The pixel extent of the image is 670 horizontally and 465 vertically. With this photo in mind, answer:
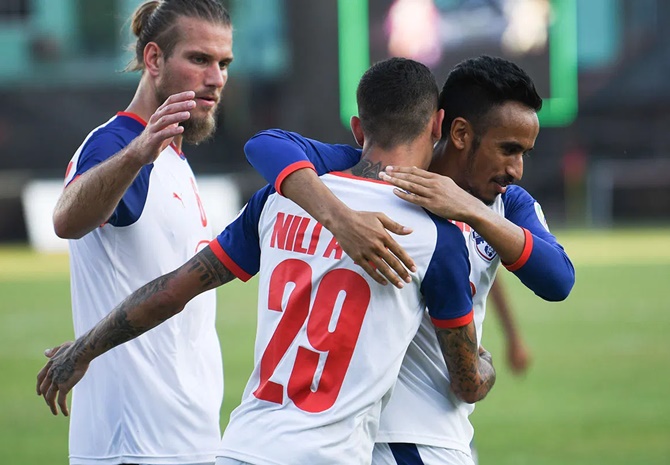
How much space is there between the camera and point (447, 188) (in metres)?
3.15

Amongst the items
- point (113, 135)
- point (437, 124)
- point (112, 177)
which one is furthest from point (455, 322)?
point (113, 135)

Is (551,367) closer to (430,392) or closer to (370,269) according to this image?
(430,392)

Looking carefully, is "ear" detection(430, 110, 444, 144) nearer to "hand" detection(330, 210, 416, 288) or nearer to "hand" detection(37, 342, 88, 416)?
"hand" detection(330, 210, 416, 288)

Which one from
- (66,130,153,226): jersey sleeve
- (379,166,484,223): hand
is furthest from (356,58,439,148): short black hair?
(66,130,153,226): jersey sleeve

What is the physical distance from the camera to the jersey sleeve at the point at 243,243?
3.42 metres

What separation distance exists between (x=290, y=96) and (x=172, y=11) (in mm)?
25982

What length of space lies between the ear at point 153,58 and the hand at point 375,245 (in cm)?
159

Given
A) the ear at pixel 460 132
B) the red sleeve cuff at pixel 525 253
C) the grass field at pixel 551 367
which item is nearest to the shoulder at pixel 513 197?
the ear at pixel 460 132

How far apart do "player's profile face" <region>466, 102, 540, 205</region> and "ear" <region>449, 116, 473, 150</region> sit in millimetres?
43

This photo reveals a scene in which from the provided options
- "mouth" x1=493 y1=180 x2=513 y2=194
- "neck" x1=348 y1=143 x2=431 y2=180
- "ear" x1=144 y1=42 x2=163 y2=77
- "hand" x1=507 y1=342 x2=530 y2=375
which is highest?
"ear" x1=144 y1=42 x2=163 y2=77

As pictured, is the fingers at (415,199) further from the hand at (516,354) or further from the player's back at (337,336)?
the hand at (516,354)

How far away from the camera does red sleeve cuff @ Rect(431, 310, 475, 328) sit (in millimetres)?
3156

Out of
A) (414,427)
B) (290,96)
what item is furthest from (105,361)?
(290,96)

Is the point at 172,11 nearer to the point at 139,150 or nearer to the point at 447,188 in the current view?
the point at 139,150
